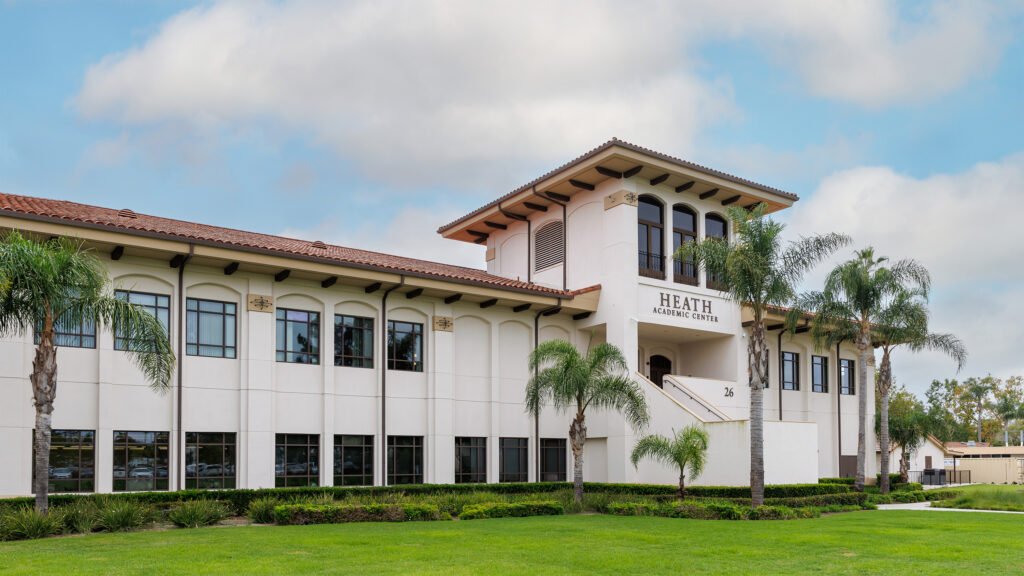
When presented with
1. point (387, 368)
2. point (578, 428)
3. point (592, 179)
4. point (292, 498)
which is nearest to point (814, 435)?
point (578, 428)

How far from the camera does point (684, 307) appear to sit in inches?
1394

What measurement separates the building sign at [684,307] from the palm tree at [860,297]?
10.3 feet

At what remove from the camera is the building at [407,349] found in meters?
24.8

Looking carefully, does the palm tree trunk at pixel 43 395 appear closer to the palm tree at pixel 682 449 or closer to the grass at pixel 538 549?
the grass at pixel 538 549

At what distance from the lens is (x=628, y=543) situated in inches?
712

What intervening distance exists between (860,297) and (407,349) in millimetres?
17458

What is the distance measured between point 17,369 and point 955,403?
104827 mm

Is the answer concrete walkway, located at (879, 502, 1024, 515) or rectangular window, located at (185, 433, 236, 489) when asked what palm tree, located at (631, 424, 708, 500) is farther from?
rectangular window, located at (185, 433, 236, 489)

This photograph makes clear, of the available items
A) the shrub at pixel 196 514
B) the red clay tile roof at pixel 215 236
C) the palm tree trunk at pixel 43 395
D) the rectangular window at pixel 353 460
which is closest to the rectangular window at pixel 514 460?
the rectangular window at pixel 353 460

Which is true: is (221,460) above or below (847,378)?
below

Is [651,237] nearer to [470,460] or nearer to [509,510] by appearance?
[470,460]

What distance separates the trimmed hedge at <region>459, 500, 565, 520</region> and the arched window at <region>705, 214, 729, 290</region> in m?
13.7

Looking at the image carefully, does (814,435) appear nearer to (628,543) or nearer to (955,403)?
(628,543)

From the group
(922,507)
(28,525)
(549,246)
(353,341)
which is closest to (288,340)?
(353,341)
